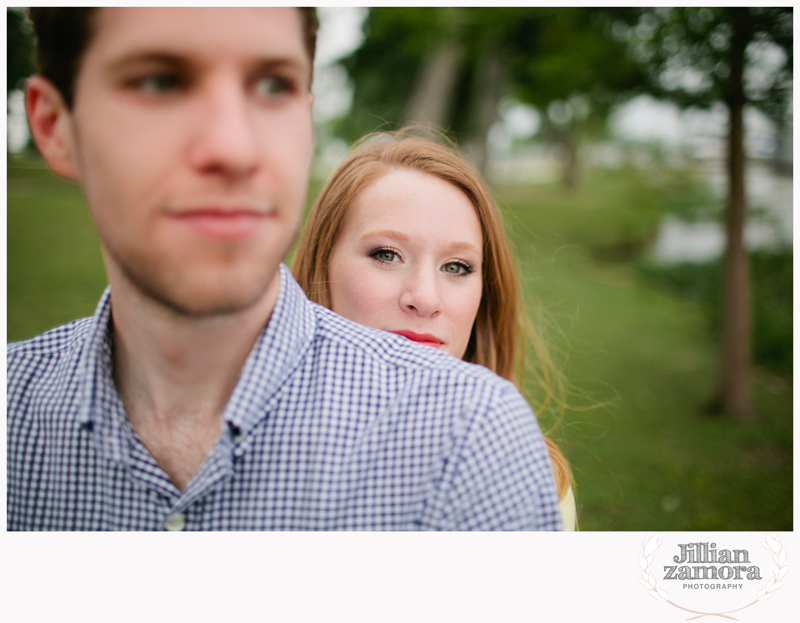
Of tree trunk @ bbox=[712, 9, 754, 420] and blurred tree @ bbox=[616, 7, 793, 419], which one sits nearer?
blurred tree @ bbox=[616, 7, 793, 419]

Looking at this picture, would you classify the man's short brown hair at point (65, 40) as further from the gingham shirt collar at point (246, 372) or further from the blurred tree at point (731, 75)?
the blurred tree at point (731, 75)

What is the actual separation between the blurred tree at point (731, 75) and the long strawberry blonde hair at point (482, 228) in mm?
2269

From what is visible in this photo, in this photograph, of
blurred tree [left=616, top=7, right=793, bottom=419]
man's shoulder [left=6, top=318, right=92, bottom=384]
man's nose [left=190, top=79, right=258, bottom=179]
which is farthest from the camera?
blurred tree [left=616, top=7, right=793, bottom=419]

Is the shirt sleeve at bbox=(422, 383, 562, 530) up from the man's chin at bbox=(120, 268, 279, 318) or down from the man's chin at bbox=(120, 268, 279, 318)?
down

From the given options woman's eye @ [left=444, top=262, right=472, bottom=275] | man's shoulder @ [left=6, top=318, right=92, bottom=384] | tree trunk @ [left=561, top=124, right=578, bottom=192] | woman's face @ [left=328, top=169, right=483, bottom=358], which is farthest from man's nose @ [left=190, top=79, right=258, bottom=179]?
tree trunk @ [left=561, top=124, right=578, bottom=192]

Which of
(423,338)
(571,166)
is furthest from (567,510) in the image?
(571,166)

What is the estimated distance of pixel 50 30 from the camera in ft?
3.77

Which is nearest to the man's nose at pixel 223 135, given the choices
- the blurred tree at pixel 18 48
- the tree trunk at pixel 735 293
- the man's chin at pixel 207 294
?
the man's chin at pixel 207 294

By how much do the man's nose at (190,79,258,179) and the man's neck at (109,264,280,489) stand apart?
0.74 ft

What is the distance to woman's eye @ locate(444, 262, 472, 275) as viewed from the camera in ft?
5.69

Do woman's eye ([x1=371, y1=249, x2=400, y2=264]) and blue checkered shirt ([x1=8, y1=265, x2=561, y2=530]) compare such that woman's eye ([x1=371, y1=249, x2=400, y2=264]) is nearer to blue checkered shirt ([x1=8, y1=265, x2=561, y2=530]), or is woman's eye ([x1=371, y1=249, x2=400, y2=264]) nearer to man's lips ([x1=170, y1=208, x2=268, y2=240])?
blue checkered shirt ([x1=8, y1=265, x2=561, y2=530])
